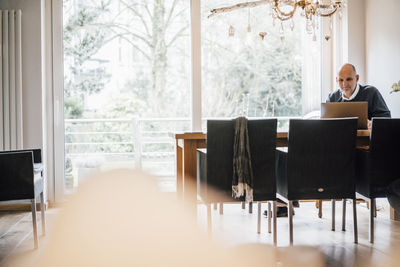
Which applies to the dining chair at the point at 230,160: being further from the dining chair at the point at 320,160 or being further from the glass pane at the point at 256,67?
the glass pane at the point at 256,67

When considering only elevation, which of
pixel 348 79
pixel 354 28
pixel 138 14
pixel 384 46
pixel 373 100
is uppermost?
pixel 138 14

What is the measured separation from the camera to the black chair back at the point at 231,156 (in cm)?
281

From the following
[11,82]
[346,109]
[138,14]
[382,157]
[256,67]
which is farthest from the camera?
[256,67]

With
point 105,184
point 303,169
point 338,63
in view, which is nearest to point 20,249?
point 303,169

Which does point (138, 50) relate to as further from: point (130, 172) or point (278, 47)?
point (130, 172)

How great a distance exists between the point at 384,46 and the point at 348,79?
0.67 meters

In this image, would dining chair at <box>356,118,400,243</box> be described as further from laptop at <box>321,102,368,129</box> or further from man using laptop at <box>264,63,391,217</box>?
man using laptop at <box>264,63,391,217</box>

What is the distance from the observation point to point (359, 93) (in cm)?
402

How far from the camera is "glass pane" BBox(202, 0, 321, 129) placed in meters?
4.69

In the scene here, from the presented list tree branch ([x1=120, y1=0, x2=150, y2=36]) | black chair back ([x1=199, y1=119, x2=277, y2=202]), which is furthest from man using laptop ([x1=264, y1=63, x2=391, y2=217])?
tree branch ([x1=120, y1=0, x2=150, y2=36])

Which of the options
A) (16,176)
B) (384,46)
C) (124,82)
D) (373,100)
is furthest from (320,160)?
(124,82)

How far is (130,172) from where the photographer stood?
1.06 metres

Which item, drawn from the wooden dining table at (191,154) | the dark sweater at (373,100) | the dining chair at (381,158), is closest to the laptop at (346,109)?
the wooden dining table at (191,154)

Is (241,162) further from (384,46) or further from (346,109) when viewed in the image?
(384,46)
